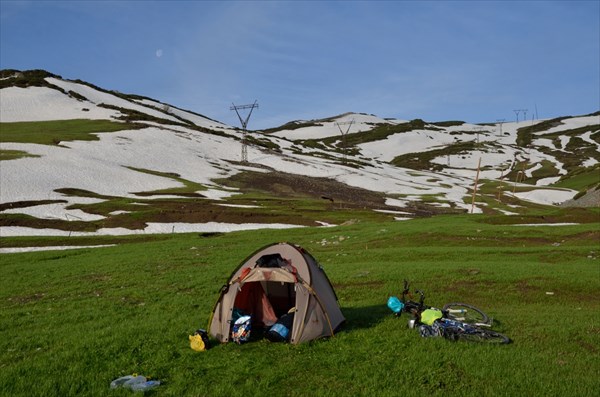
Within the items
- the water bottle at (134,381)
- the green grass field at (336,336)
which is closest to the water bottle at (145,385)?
the water bottle at (134,381)

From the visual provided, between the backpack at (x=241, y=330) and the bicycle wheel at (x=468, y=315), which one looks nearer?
the backpack at (x=241, y=330)

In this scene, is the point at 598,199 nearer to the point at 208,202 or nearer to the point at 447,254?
the point at 447,254

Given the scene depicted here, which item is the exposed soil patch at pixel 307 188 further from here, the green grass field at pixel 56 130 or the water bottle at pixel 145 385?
the water bottle at pixel 145 385

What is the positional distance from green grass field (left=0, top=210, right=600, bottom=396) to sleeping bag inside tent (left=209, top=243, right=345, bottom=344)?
615 mm

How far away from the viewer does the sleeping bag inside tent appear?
15.7 metres

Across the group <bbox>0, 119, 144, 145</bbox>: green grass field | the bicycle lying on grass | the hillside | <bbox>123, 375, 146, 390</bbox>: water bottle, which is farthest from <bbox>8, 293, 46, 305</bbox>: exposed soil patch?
<bbox>0, 119, 144, 145</bbox>: green grass field

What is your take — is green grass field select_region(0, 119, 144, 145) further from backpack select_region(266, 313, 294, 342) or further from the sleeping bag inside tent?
backpack select_region(266, 313, 294, 342)

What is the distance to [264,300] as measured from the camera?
59.4 ft

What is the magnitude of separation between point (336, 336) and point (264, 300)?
346cm

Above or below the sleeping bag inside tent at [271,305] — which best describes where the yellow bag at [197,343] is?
below

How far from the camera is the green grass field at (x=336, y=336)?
12.0 m

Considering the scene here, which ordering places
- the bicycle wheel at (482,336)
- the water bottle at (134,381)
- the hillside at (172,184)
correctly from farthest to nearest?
the hillside at (172,184) → the bicycle wheel at (482,336) → the water bottle at (134,381)

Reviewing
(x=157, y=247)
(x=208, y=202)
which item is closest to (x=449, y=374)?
(x=157, y=247)

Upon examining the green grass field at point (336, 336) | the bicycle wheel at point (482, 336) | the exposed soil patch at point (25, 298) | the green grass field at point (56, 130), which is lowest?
the exposed soil patch at point (25, 298)
